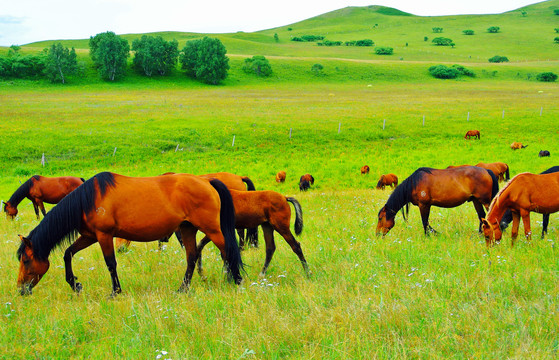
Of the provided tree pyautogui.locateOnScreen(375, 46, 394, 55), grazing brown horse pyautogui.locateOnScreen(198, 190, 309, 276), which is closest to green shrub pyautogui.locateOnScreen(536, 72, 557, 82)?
tree pyautogui.locateOnScreen(375, 46, 394, 55)

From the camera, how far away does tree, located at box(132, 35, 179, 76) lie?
81562 millimetres

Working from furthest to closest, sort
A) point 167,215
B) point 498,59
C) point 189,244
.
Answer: point 498,59, point 189,244, point 167,215

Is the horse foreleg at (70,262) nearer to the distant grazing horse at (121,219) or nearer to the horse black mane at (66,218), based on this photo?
the distant grazing horse at (121,219)

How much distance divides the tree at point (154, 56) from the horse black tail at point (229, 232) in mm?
82116

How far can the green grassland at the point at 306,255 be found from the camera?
419 centimetres

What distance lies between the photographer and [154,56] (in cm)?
8238

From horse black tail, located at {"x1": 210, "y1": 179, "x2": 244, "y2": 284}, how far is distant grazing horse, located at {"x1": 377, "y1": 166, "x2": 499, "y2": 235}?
4108 millimetres

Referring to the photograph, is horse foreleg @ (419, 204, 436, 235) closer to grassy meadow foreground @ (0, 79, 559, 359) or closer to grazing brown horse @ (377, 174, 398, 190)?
grassy meadow foreground @ (0, 79, 559, 359)

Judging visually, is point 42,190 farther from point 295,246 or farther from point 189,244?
point 295,246

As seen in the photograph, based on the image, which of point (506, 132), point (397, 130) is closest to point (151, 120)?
point (397, 130)

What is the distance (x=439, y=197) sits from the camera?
9.31m

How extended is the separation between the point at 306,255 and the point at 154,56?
84457mm

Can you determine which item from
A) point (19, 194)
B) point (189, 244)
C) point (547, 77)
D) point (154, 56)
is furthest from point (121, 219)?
point (547, 77)

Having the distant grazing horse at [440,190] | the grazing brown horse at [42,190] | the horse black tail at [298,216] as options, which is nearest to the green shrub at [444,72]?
the distant grazing horse at [440,190]
